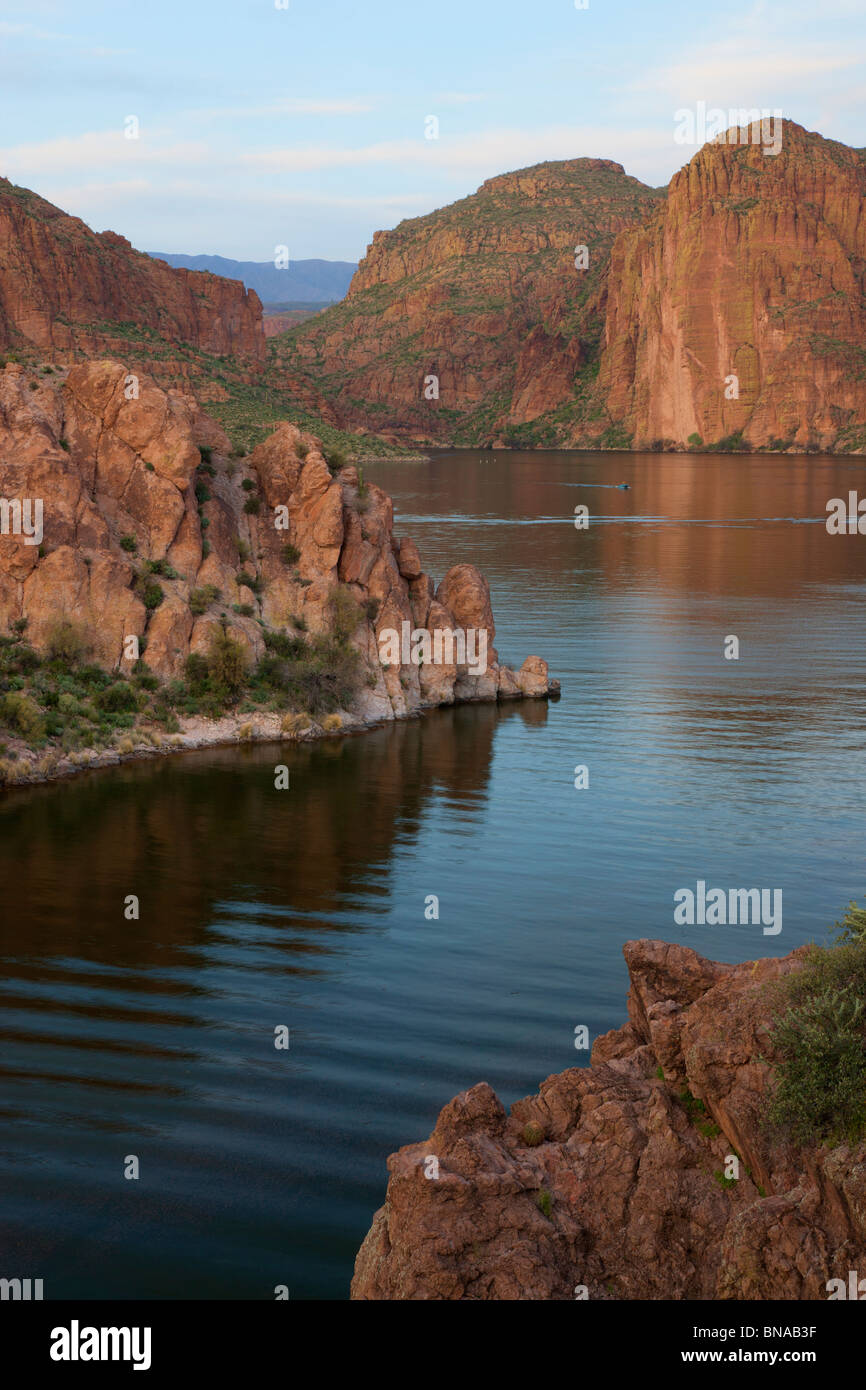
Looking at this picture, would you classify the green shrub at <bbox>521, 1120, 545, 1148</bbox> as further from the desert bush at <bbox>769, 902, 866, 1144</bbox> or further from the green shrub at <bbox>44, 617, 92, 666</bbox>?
the green shrub at <bbox>44, 617, 92, 666</bbox>

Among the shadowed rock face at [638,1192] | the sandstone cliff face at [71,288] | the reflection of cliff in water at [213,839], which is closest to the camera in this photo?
the shadowed rock face at [638,1192]

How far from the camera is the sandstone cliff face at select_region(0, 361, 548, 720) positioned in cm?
3659

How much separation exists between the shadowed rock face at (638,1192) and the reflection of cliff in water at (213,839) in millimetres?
10998

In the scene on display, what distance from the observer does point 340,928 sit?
23438 mm

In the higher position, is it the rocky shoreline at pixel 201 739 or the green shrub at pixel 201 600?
the green shrub at pixel 201 600

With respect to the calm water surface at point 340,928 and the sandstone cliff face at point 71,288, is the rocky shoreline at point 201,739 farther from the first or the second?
the sandstone cliff face at point 71,288

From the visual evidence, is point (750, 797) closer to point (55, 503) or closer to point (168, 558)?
point (168, 558)

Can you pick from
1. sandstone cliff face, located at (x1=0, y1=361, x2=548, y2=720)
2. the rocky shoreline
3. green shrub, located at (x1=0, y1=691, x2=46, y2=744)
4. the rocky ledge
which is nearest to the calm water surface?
the rocky shoreline

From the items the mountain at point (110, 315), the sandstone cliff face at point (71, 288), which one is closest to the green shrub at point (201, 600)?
the mountain at point (110, 315)

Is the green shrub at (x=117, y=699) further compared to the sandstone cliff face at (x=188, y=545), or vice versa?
the sandstone cliff face at (x=188, y=545)

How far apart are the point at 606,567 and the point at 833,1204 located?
7489 centimetres

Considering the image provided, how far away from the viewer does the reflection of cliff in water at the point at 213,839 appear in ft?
76.3

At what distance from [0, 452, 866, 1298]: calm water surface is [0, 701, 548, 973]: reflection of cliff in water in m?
0.10
